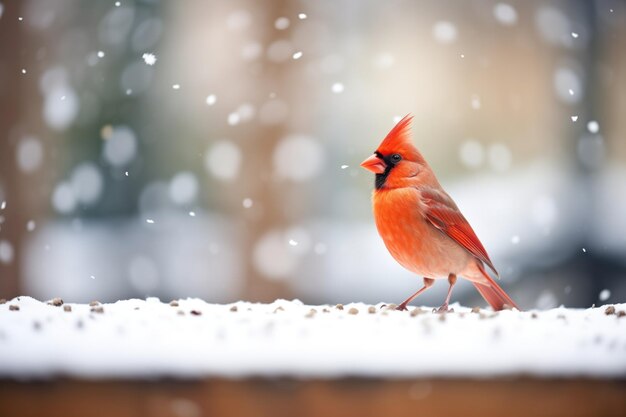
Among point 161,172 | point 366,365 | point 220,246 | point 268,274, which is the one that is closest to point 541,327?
point 366,365

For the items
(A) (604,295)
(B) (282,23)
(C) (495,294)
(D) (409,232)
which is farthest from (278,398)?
(A) (604,295)

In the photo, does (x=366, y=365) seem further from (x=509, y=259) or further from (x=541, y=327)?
(x=509, y=259)

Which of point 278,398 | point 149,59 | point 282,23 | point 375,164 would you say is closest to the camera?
point 278,398

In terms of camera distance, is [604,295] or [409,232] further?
[604,295]

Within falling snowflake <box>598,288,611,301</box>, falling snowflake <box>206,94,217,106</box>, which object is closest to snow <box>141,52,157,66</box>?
falling snowflake <box>206,94,217,106</box>

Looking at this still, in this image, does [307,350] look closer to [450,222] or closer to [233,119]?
[450,222]

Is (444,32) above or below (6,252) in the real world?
above

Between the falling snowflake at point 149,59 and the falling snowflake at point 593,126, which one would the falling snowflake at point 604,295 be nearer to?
the falling snowflake at point 593,126
